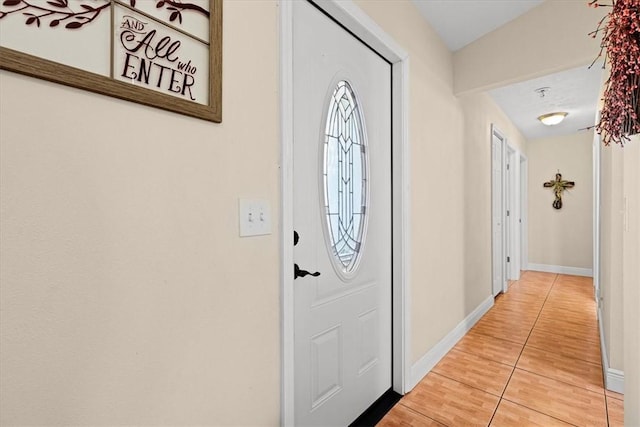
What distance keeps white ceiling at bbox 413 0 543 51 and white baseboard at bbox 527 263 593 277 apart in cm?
481

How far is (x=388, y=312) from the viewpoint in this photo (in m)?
2.01

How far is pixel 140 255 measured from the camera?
0.82 meters

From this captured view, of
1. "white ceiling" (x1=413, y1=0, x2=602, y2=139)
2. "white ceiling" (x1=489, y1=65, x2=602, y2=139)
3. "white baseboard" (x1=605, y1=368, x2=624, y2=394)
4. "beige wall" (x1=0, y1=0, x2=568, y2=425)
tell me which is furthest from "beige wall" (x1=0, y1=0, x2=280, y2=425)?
"white ceiling" (x1=489, y1=65, x2=602, y2=139)

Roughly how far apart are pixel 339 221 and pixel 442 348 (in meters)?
Result: 1.59

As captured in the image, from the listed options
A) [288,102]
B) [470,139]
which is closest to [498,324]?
[470,139]

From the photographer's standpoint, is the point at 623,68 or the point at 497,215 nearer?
the point at 623,68

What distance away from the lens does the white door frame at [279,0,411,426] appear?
1.19 metres

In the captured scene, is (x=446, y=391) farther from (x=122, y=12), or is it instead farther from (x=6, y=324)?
(x=122, y=12)

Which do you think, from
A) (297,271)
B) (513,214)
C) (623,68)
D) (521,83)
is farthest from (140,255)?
(513,214)

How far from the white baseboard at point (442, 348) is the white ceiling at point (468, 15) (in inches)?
93.2

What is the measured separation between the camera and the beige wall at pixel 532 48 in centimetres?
208

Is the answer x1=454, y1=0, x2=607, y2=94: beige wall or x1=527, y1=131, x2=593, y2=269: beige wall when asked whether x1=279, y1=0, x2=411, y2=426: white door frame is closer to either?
x1=454, y1=0, x2=607, y2=94: beige wall

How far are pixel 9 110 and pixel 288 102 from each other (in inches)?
30.9

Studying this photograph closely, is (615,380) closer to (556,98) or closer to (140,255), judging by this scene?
(140,255)
